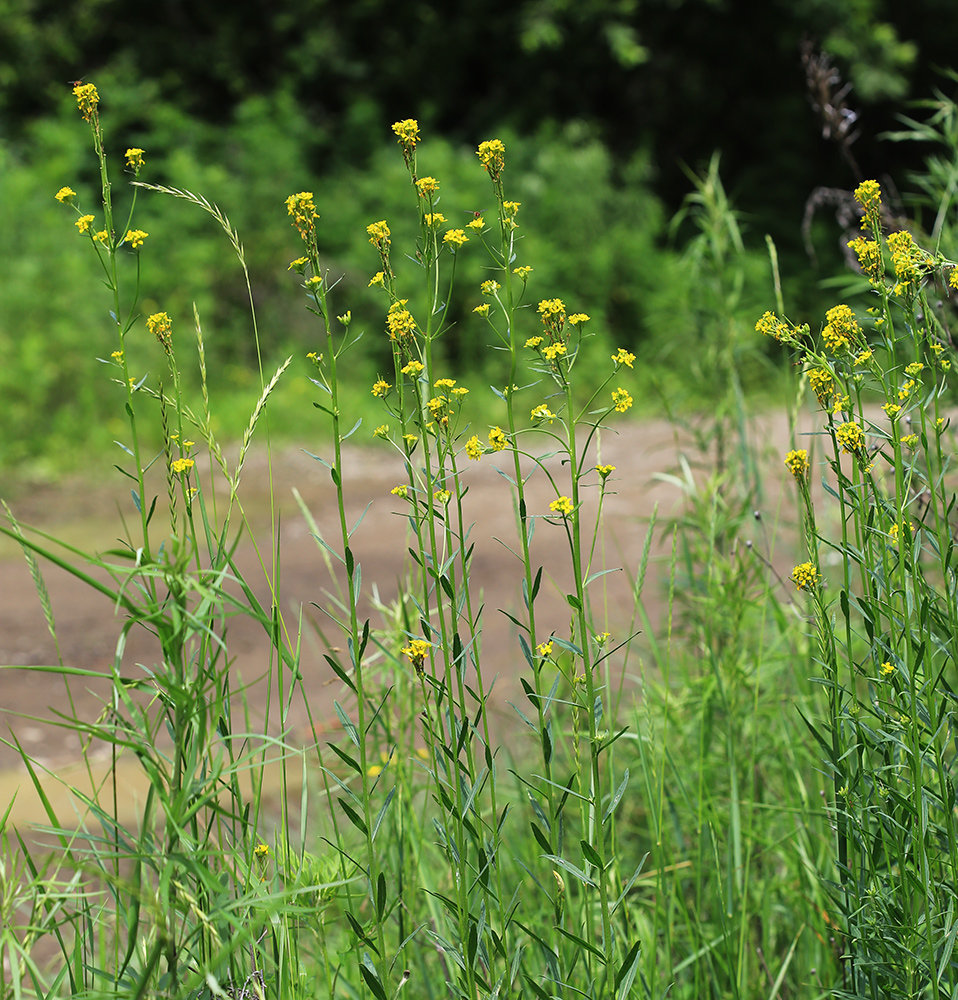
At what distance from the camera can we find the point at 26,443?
666cm

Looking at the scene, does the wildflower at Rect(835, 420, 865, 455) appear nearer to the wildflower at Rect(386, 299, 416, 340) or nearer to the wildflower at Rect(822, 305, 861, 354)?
the wildflower at Rect(822, 305, 861, 354)

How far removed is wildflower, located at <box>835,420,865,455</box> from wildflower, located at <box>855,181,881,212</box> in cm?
24

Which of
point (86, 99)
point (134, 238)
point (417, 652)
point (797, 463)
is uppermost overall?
point (86, 99)

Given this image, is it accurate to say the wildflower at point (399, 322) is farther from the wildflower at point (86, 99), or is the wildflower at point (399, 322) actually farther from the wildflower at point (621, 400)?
the wildflower at point (86, 99)

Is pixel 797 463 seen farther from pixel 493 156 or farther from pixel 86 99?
pixel 86 99

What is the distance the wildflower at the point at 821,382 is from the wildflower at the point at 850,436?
0.05 metres

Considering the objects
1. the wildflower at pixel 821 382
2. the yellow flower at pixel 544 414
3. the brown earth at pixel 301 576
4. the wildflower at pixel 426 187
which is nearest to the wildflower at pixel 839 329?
the wildflower at pixel 821 382

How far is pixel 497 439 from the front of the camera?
885 mm

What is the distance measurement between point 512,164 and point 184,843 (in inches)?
417

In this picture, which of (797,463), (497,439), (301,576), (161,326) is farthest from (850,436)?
(301,576)

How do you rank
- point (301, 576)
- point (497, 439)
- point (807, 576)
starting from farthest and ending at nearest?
point (301, 576) < point (807, 576) < point (497, 439)

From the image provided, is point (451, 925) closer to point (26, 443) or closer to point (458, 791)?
point (458, 791)

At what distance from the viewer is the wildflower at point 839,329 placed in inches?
37.0

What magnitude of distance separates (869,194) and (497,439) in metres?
0.47
